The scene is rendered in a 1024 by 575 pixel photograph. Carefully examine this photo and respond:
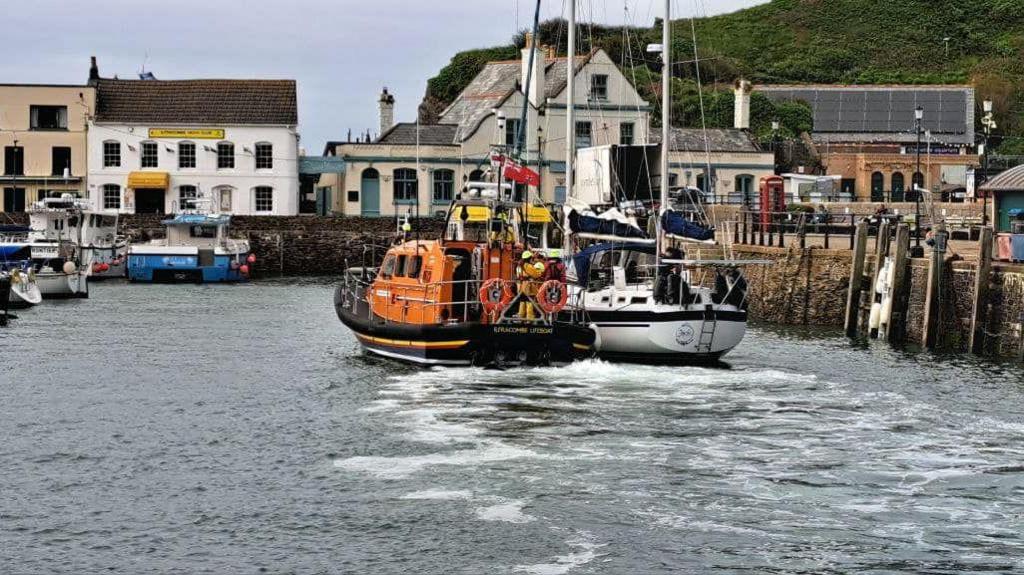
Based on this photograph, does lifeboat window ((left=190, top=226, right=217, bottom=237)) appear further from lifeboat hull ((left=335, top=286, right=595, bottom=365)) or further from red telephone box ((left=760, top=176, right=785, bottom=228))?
lifeboat hull ((left=335, top=286, right=595, bottom=365))

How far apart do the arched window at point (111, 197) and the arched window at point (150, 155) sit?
1.84 meters

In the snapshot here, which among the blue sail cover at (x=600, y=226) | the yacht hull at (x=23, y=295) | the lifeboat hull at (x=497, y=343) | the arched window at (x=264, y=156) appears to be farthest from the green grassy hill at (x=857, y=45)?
the lifeboat hull at (x=497, y=343)

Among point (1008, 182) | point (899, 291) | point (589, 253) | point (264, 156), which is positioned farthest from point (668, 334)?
point (264, 156)

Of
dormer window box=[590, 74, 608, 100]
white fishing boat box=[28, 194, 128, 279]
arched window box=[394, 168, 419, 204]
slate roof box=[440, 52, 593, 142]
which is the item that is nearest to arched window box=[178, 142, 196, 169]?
white fishing boat box=[28, 194, 128, 279]

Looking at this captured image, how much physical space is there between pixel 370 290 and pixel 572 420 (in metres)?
11.4

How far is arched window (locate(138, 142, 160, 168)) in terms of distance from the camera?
81125 mm

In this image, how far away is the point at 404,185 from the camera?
82000 millimetres

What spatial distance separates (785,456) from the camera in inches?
965

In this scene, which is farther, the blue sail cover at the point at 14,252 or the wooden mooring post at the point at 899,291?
the blue sail cover at the point at 14,252

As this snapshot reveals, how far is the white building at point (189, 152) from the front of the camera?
80.8 meters

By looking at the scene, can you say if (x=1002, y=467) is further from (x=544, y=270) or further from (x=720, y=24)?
(x=720, y=24)

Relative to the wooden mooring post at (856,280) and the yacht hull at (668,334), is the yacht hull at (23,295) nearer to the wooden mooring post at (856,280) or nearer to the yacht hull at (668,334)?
the yacht hull at (668,334)

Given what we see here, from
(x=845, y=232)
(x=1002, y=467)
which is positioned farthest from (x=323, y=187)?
(x=1002, y=467)

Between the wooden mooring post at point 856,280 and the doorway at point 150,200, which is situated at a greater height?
Answer: the doorway at point 150,200
